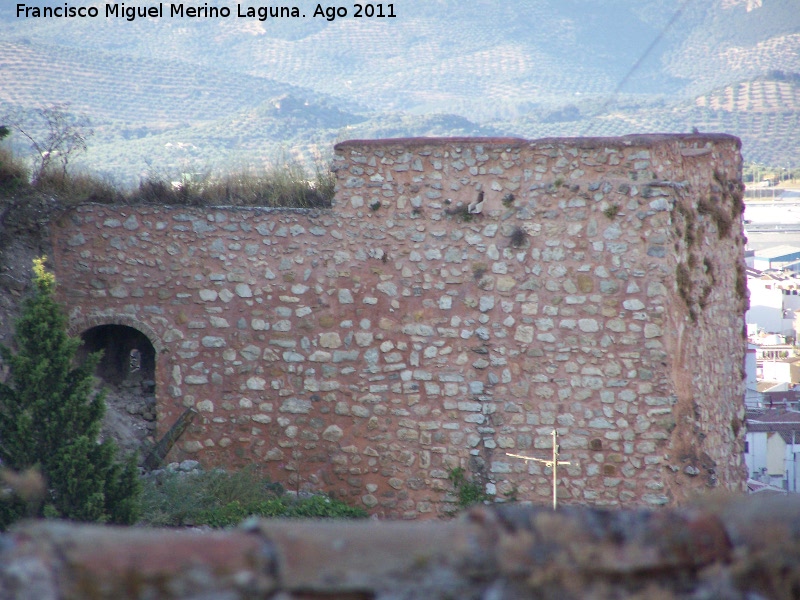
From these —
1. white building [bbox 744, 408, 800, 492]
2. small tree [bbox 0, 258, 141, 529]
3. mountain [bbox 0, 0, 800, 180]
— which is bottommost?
white building [bbox 744, 408, 800, 492]

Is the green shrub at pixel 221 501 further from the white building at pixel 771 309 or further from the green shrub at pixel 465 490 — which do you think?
the white building at pixel 771 309

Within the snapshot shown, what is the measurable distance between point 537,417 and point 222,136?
159 feet

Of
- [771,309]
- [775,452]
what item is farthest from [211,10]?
[771,309]

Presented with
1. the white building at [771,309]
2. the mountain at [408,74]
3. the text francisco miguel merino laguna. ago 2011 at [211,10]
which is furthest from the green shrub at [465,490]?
the white building at [771,309]

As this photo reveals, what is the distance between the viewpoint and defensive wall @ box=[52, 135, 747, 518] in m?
8.38

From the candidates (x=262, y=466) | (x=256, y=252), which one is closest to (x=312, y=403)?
(x=262, y=466)

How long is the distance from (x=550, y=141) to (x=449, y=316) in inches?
74.2

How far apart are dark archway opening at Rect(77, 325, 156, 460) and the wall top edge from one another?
3078mm

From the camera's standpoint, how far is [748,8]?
132000 mm

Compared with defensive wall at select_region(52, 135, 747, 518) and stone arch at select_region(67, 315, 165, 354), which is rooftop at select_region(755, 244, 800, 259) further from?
stone arch at select_region(67, 315, 165, 354)

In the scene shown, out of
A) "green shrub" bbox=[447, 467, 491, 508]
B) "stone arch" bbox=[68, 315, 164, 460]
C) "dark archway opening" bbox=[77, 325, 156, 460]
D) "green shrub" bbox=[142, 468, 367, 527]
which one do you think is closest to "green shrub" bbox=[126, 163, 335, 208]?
"stone arch" bbox=[68, 315, 164, 460]

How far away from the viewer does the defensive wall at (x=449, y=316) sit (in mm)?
8383

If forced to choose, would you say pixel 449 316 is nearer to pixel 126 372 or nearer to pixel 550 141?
pixel 550 141

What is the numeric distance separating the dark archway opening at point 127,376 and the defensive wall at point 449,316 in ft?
1.03
